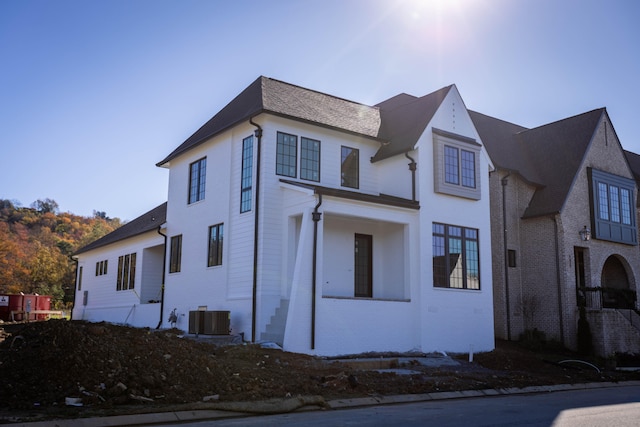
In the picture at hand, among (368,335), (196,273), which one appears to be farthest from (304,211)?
(196,273)

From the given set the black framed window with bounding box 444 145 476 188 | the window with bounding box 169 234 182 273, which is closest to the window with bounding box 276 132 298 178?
the black framed window with bounding box 444 145 476 188

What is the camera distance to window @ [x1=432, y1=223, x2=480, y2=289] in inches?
774

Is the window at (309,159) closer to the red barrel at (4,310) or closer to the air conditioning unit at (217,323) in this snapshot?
the air conditioning unit at (217,323)

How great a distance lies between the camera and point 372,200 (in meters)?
17.8

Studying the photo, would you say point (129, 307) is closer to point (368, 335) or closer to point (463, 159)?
point (368, 335)

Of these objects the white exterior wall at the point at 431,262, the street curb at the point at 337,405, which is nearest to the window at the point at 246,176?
the white exterior wall at the point at 431,262

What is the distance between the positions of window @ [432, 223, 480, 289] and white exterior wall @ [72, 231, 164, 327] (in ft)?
35.9

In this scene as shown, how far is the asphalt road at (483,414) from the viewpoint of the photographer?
336 inches

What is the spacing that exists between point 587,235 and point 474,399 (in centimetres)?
1568

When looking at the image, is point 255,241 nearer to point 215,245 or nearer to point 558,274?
point 215,245

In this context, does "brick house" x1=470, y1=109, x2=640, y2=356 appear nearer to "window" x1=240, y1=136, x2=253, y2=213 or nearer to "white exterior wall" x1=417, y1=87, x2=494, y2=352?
"white exterior wall" x1=417, y1=87, x2=494, y2=352

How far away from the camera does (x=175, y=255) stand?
2295 cm

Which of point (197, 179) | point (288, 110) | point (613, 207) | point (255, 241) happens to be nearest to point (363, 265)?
point (255, 241)

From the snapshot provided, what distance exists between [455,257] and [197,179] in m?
9.87
